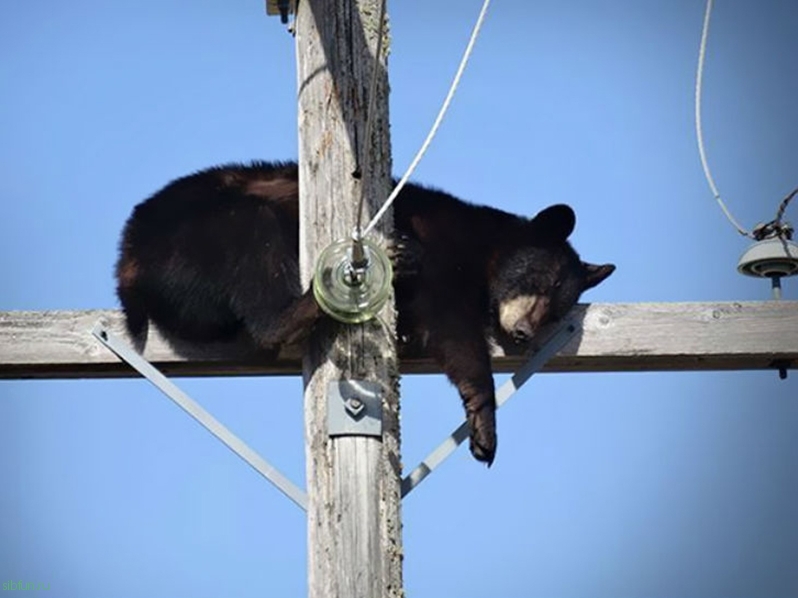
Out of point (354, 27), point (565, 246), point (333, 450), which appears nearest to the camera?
point (333, 450)

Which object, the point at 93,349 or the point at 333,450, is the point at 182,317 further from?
the point at 333,450

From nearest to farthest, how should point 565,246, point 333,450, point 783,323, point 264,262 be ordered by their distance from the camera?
point 333,450 < point 783,323 < point 264,262 < point 565,246

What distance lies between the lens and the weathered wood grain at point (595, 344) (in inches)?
216

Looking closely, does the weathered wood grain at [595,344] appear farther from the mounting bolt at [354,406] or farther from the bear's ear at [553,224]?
the bear's ear at [553,224]

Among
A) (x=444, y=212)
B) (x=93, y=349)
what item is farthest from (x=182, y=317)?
(x=444, y=212)

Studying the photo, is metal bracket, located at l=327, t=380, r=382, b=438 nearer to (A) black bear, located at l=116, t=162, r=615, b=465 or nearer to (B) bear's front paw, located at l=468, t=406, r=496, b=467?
(A) black bear, located at l=116, t=162, r=615, b=465

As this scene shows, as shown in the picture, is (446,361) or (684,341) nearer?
(684,341)

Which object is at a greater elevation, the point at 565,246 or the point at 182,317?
the point at 565,246

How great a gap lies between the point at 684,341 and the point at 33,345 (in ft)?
8.43

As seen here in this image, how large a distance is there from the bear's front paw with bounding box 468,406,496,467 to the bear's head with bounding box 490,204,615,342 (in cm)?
73

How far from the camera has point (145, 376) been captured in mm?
5414

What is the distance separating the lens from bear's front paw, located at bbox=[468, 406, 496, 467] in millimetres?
5906

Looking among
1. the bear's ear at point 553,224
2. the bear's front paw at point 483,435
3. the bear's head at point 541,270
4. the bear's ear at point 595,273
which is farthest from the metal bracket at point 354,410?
the bear's ear at point 553,224

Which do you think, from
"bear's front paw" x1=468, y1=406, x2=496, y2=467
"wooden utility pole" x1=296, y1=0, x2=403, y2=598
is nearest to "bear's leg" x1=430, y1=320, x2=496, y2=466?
"bear's front paw" x1=468, y1=406, x2=496, y2=467
